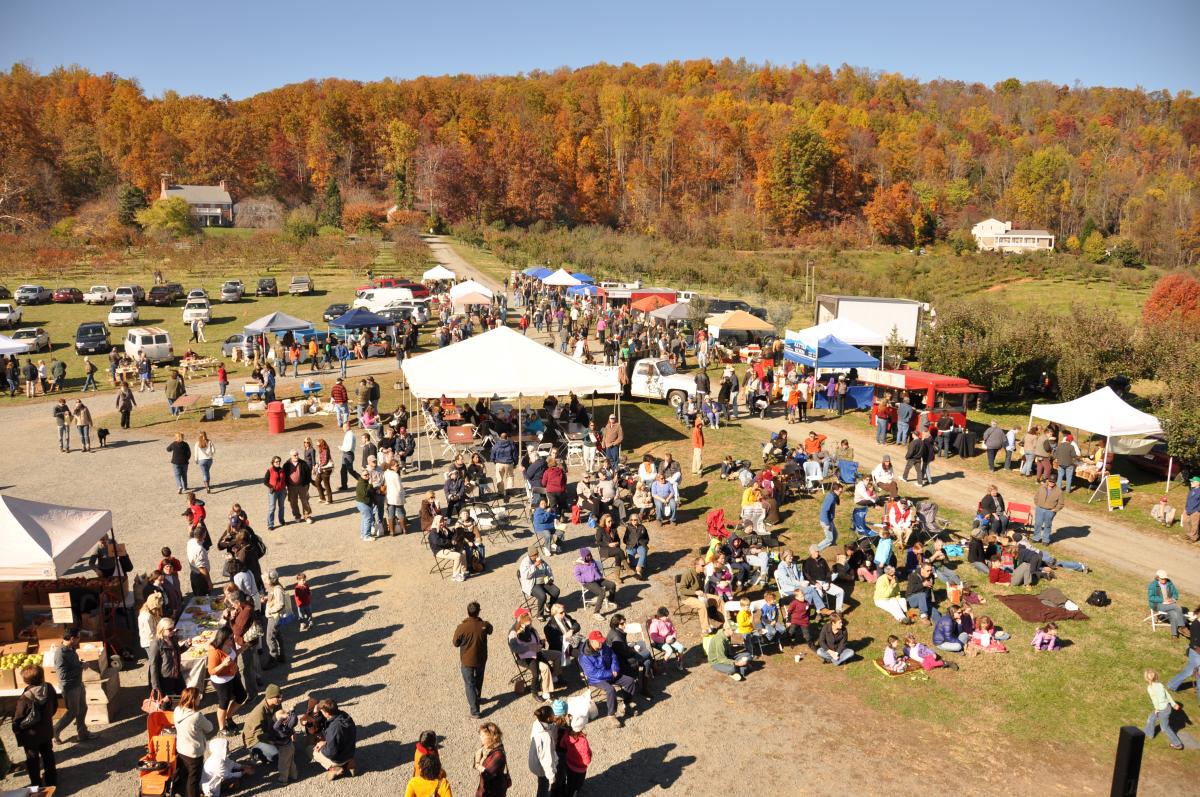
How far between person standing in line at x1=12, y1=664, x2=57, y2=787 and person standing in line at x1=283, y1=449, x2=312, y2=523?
662 centimetres

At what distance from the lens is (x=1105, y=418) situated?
1650cm

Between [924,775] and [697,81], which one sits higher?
[697,81]

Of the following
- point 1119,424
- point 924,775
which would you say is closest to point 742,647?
point 924,775

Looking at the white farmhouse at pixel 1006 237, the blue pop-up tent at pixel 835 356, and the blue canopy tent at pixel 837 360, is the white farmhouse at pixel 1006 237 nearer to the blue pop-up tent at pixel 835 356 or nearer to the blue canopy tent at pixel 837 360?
the blue canopy tent at pixel 837 360

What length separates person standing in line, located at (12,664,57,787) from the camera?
24.8 feet

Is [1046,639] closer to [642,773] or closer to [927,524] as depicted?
[927,524]

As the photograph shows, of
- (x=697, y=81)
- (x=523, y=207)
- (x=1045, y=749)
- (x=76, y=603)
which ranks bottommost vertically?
(x=1045, y=749)

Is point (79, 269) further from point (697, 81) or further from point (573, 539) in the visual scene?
point (697, 81)

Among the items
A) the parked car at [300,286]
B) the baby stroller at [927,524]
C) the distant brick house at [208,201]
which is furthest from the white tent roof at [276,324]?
the distant brick house at [208,201]

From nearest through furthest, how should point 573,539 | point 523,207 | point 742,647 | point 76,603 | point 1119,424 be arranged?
point 76,603 < point 742,647 < point 573,539 < point 1119,424 < point 523,207

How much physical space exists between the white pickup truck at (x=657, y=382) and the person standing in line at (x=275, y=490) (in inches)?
443

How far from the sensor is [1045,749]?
884 cm

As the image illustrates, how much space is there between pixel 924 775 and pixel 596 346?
25.6 meters

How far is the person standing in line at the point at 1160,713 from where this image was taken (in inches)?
346
